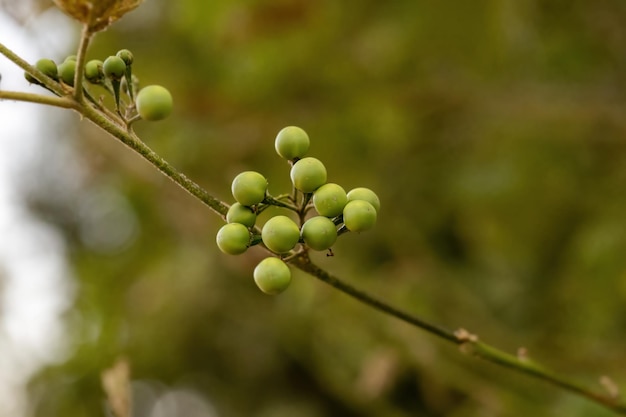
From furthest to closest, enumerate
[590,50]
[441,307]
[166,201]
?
[166,201] < [590,50] < [441,307]

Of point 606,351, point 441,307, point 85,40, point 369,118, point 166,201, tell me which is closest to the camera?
point 85,40

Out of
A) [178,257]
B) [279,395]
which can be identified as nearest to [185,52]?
[178,257]

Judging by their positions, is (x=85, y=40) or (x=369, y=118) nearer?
(x=85, y=40)

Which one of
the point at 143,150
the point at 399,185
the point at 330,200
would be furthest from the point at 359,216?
the point at 399,185

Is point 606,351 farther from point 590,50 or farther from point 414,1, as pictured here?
point 414,1

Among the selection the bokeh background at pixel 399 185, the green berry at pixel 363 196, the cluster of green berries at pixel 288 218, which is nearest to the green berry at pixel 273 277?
the cluster of green berries at pixel 288 218

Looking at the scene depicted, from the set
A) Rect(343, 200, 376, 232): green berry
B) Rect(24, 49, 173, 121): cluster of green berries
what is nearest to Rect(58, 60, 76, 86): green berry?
Rect(24, 49, 173, 121): cluster of green berries

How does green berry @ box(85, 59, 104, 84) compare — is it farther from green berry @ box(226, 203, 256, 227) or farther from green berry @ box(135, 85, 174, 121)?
green berry @ box(226, 203, 256, 227)
